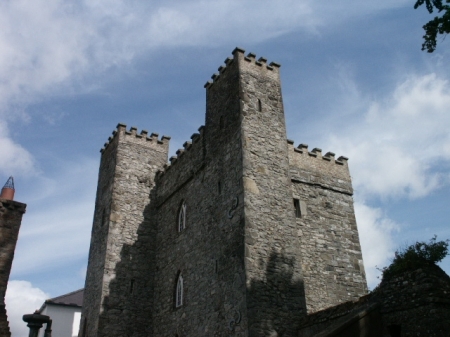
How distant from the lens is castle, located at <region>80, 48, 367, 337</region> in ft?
45.1

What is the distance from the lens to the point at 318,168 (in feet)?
60.0

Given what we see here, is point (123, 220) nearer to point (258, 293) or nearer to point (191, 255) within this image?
point (191, 255)

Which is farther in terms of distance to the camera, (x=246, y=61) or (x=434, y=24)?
(x=246, y=61)

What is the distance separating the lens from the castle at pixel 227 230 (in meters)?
13.7

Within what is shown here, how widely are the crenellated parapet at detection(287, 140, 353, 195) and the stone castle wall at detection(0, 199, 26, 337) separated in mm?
10853

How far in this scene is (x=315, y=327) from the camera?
12547 mm

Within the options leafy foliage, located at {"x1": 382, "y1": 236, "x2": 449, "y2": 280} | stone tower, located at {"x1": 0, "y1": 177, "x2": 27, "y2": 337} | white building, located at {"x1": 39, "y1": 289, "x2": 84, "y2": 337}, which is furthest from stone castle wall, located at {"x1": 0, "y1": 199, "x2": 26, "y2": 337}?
white building, located at {"x1": 39, "y1": 289, "x2": 84, "y2": 337}

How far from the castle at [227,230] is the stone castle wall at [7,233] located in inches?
148

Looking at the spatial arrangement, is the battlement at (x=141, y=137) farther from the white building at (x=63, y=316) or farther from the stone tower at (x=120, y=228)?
the white building at (x=63, y=316)

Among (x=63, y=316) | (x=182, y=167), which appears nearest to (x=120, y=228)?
(x=182, y=167)

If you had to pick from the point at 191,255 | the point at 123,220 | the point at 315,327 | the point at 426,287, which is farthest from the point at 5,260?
the point at 426,287

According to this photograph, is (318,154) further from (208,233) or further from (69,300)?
(69,300)

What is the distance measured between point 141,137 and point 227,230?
10.4 m

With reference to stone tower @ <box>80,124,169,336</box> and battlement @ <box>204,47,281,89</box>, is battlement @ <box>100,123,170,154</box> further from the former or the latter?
battlement @ <box>204,47,281,89</box>
